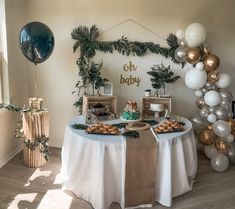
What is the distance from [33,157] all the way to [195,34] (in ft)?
7.95

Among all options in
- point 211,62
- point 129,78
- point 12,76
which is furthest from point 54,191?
point 211,62

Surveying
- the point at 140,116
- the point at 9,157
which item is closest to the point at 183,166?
the point at 140,116

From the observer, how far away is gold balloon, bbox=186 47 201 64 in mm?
3121

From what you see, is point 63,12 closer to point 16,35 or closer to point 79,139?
point 16,35

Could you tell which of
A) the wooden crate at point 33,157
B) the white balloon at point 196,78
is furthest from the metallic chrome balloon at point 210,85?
the wooden crate at point 33,157

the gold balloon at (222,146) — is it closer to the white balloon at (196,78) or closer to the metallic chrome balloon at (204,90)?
the metallic chrome balloon at (204,90)

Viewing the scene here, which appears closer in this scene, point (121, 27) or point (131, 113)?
point (131, 113)

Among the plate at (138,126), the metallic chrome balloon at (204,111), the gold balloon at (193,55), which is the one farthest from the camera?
the metallic chrome balloon at (204,111)

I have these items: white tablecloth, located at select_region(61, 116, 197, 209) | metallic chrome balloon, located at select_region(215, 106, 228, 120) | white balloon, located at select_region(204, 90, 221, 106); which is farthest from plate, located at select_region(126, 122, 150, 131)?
metallic chrome balloon, located at select_region(215, 106, 228, 120)

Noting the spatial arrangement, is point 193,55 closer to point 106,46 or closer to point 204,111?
point 204,111

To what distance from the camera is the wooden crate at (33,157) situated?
337 centimetres

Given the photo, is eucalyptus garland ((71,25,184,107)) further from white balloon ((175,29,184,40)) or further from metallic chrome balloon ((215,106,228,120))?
metallic chrome balloon ((215,106,228,120))

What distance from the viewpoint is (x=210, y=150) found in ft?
11.6

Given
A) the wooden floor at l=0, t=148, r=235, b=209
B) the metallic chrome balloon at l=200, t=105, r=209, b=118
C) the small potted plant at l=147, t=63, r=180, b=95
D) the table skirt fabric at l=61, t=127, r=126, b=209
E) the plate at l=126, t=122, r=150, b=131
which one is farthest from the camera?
the small potted plant at l=147, t=63, r=180, b=95
